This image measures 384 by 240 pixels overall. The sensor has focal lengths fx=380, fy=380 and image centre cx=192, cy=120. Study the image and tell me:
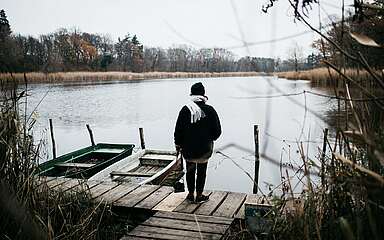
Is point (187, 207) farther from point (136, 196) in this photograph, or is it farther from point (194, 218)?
point (136, 196)

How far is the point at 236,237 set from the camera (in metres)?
3.80

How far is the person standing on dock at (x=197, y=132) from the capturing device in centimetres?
468

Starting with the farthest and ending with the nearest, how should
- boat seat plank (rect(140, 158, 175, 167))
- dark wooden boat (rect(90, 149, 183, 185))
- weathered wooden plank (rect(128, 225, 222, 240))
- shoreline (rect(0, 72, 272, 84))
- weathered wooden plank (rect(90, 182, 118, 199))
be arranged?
shoreline (rect(0, 72, 272, 84)), boat seat plank (rect(140, 158, 175, 167)), dark wooden boat (rect(90, 149, 183, 185)), weathered wooden plank (rect(90, 182, 118, 199)), weathered wooden plank (rect(128, 225, 222, 240))

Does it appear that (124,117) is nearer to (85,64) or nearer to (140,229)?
(140,229)

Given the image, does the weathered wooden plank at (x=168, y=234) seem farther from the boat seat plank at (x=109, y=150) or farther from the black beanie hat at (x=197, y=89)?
the boat seat plank at (x=109, y=150)

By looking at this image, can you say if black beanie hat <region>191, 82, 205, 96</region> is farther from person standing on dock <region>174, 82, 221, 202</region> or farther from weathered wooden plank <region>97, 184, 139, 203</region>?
weathered wooden plank <region>97, 184, 139, 203</region>

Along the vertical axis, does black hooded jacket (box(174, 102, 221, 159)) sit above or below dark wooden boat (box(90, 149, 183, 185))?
above

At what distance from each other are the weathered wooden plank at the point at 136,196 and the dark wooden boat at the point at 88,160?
2.08m

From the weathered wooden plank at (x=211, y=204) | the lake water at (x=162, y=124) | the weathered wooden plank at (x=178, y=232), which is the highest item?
the weathered wooden plank at (x=178, y=232)

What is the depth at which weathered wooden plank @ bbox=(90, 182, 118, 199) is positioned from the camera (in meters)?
5.05

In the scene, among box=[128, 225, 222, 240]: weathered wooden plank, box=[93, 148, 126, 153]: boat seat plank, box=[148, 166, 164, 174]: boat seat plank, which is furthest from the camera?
box=[93, 148, 126, 153]: boat seat plank

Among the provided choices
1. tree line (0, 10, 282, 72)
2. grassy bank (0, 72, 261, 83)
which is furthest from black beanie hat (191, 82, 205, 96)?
tree line (0, 10, 282, 72)

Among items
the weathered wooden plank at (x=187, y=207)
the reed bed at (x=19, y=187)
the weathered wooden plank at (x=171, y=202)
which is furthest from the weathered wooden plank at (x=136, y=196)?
the reed bed at (x=19, y=187)

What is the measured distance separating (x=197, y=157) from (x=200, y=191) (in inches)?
16.8
